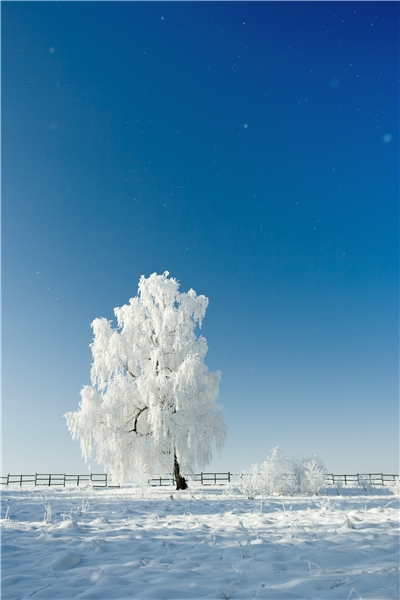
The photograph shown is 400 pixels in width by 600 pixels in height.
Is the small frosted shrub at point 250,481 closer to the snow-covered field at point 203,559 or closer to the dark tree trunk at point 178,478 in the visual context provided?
the dark tree trunk at point 178,478

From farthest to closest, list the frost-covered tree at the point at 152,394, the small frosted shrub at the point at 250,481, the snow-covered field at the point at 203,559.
→ the frost-covered tree at the point at 152,394 → the small frosted shrub at the point at 250,481 → the snow-covered field at the point at 203,559

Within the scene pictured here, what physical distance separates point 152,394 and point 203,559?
449 inches

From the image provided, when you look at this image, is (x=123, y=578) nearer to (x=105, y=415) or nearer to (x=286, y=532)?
(x=286, y=532)

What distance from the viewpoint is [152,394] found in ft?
50.0

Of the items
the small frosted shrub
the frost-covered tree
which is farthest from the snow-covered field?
the frost-covered tree

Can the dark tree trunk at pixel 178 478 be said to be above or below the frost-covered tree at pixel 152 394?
below

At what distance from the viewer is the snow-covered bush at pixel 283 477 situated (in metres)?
12.8

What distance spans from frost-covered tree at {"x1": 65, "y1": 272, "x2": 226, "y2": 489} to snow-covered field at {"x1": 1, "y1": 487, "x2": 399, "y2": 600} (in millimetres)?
8728

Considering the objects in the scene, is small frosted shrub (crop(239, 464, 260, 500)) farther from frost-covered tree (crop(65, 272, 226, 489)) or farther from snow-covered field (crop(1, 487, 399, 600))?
snow-covered field (crop(1, 487, 399, 600))

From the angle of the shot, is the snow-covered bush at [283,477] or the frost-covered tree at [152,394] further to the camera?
the frost-covered tree at [152,394]

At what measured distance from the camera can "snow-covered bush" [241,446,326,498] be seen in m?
12.8

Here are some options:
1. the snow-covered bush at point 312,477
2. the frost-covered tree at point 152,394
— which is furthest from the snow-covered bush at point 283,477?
the frost-covered tree at point 152,394

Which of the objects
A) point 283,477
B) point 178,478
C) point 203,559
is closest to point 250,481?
point 283,477

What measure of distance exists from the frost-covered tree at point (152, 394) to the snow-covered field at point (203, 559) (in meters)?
8.73
